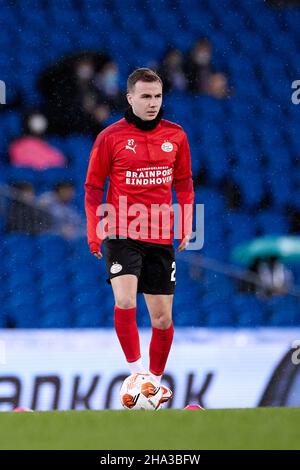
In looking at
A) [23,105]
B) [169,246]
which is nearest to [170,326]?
[169,246]

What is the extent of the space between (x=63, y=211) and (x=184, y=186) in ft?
6.83

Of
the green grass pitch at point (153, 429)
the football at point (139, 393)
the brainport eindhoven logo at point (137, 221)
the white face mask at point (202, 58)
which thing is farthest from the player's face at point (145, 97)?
the white face mask at point (202, 58)

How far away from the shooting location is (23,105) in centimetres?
731

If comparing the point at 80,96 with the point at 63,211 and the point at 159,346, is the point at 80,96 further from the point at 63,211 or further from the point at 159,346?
the point at 159,346

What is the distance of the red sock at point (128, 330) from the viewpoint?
4.59 m

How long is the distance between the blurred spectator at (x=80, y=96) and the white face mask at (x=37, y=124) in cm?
4

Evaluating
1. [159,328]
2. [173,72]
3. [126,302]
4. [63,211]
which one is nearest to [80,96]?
[173,72]

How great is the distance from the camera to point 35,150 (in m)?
7.14

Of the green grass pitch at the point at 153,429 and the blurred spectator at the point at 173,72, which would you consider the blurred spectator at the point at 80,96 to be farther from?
the green grass pitch at the point at 153,429

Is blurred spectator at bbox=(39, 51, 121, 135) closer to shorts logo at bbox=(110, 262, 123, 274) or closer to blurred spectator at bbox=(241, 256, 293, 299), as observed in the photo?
blurred spectator at bbox=(241, 256, 293, 299)

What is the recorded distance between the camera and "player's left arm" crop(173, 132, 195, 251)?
4785 mm

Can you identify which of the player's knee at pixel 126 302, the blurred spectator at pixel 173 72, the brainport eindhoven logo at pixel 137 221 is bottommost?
the player's knee at pixel 126 302

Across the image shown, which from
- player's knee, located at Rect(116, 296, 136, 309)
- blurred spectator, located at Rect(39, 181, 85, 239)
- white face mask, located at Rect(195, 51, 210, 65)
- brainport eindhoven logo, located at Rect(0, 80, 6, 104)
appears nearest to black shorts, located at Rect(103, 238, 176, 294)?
player's knee, located at Rect(116, 296, 136, 309)

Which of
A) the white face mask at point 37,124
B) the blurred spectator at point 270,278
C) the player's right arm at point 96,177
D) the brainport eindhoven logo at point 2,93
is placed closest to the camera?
the player's right arm at point 96,177
